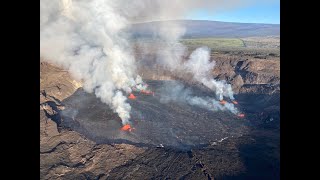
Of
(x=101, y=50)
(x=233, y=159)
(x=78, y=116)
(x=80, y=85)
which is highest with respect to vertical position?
(x=101, y=50)

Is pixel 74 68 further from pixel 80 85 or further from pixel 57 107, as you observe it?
pixel 57 107

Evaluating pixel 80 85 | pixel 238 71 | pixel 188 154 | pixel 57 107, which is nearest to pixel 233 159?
pixel 188 154

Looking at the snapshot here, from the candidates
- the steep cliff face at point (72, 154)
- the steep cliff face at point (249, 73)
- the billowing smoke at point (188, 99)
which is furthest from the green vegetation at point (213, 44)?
the steep cliff face at point (72, 154)

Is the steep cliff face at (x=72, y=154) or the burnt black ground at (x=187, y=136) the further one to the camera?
the burnt black ground at (x=187, y=136)

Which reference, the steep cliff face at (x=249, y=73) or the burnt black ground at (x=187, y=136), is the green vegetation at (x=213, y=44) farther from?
the burnt black ground at (x=187, y=136)

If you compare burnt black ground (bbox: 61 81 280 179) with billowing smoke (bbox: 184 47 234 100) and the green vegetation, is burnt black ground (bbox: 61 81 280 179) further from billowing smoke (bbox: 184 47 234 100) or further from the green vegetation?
the green vegetation

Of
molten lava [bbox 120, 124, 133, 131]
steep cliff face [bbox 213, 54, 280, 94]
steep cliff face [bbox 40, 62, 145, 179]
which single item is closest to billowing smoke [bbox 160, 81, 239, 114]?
steep cliff face [bbox 213, 54, 280, 94]

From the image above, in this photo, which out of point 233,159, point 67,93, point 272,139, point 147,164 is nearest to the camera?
point 147,164
